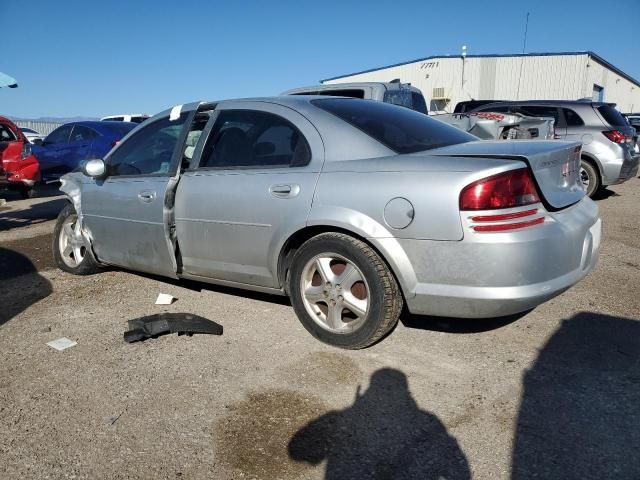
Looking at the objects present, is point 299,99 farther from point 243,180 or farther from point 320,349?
point 320,349

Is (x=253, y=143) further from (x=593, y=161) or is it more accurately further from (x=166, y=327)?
(x=593, y=161)

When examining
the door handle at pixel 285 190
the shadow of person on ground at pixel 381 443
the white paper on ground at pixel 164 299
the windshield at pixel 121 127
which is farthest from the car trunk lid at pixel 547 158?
the windshield at pixel 121 127

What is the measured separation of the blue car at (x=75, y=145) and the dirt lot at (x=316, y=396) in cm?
733

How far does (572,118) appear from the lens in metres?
8.66

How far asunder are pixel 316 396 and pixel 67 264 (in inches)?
131

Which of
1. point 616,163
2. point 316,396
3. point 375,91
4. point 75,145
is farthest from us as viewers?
point 75,145

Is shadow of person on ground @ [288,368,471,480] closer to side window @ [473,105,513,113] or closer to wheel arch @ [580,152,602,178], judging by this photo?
wheel arch @ [580,152,602,178]

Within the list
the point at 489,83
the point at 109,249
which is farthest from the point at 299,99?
the point at 489,83

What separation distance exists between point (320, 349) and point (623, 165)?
23.3 feet

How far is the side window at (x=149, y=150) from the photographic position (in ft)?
13.3

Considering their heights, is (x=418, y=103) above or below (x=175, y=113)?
below

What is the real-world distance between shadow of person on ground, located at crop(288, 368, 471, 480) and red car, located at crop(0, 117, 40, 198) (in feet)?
28.6

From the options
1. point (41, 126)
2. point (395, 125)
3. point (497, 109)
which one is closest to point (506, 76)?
point (497, 109)

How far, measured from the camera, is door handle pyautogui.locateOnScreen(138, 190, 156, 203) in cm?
382
